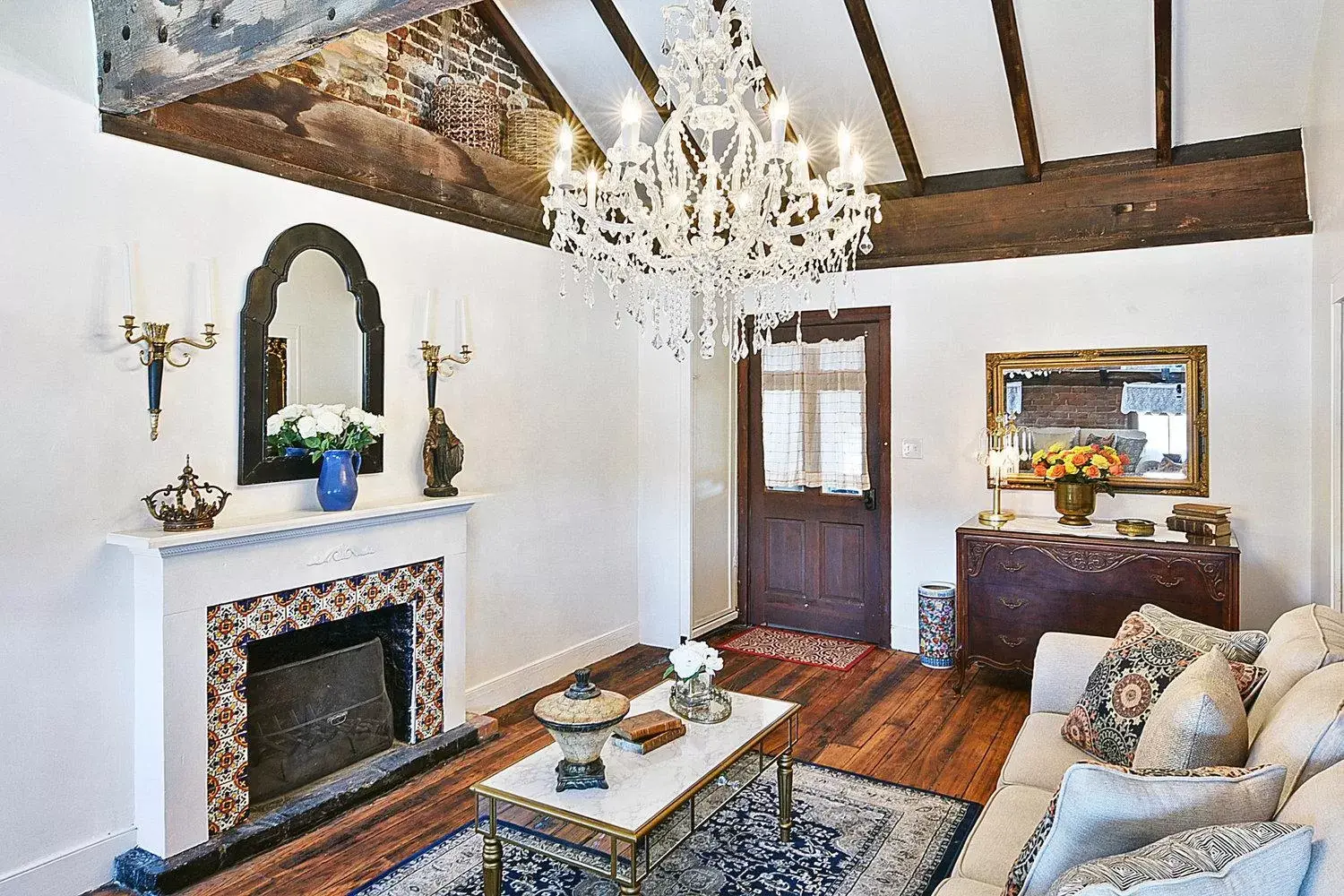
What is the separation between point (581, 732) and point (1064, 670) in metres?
1.70

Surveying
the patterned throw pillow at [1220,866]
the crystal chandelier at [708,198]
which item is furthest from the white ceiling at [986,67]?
the patterned throw pillow at [1220,866]

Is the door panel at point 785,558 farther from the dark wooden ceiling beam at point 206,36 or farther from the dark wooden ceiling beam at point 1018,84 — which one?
the dark wooden ceiling beam at point 206,36

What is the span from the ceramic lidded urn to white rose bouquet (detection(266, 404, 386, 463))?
1.51 m

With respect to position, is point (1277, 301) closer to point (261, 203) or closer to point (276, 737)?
point (261, 203)

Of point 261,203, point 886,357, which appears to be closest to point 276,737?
point 261,203

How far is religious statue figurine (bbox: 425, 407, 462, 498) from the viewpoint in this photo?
3848mm

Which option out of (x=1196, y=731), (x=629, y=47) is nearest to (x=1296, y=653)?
(x=1196, y=731)

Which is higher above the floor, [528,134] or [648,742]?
[528,134]

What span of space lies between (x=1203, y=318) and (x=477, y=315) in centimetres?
375

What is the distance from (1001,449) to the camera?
16.0ft

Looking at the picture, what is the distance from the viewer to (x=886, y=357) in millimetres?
5336

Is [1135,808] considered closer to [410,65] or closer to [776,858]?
[776,858]

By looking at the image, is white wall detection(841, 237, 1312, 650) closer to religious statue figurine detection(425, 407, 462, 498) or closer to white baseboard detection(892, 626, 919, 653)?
white baseboard detection(892, 626, 919, 653)

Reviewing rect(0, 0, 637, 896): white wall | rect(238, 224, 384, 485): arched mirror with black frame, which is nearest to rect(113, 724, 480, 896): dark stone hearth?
rect(0, 0, 637, 896): white wall
